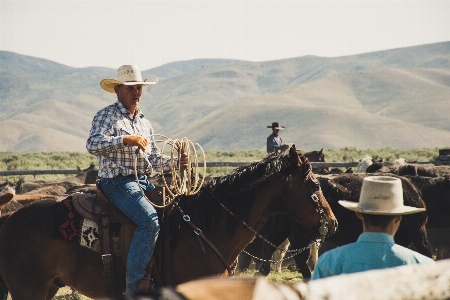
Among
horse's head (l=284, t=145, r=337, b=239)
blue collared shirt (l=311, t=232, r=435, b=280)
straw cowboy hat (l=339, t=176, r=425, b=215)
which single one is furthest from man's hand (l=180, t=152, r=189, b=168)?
blue collared shirt (l=311, t=232, r=435, b=280)

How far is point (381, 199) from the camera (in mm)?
2998

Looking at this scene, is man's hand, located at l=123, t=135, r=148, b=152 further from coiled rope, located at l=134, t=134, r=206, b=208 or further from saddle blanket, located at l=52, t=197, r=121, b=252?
saddle blanket, located at l=52, t=197, r=121, b=252

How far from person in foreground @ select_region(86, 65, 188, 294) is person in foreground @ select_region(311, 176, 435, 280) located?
240 centimetres

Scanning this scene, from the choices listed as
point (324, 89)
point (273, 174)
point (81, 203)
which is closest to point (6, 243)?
point (81, 203)

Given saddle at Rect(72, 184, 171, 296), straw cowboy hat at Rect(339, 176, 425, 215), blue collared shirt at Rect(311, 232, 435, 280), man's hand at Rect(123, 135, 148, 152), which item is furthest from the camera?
saddle at Rect(72, 184, 171, 296)

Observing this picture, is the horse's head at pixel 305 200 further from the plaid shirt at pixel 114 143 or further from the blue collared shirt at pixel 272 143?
the blue collared shirt at pixel 272 143

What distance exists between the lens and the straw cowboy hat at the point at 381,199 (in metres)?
2.96

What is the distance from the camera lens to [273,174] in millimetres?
5570

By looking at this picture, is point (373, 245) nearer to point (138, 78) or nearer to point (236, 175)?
point (236, 175)

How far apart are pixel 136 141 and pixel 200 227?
1.01 m

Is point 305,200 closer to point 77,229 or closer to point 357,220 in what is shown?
point 77,229

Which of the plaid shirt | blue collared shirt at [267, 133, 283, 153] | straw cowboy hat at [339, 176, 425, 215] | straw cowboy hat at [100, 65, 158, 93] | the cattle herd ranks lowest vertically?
the cattle herd

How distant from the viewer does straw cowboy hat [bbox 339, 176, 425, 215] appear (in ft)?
9.70

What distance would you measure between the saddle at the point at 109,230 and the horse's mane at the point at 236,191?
1.31 ft
